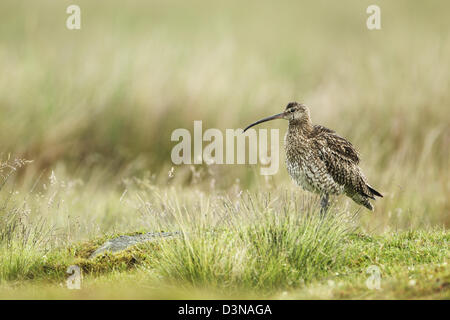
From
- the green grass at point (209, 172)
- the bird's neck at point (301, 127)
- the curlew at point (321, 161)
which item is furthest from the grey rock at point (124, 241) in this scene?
the bird's neck at point (301, 127)

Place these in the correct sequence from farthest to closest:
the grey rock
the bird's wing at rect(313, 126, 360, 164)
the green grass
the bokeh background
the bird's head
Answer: the bokeh background
the bird's head
the bird's wing at rect(313, 126, 360, 164)
the grey rock
the green grass

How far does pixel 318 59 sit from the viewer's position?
1934 centimetres

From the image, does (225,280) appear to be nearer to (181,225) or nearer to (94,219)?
(181,225)

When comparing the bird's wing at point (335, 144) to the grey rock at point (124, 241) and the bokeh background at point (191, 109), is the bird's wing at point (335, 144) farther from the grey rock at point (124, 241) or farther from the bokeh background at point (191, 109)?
the grey rock at point (124, 241)

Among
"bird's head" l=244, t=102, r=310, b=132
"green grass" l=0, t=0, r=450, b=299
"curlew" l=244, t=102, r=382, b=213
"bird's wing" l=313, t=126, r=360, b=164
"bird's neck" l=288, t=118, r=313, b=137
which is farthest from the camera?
"bird's head" l=244, t=102, r=310, b=132

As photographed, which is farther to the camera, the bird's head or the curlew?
the bird's head

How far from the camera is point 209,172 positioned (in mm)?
9859

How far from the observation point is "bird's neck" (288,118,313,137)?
25.6 feet

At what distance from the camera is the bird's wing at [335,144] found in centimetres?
770

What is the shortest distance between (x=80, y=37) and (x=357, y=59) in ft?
25.6

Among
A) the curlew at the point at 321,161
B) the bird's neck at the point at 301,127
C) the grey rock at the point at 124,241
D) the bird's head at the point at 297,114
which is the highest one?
the bird's head at the point at 297,114

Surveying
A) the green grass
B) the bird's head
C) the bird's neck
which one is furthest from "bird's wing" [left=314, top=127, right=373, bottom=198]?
the green grass

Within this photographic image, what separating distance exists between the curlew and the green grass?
15.2 inches

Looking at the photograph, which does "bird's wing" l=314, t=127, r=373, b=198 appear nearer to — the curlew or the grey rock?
the curlew
